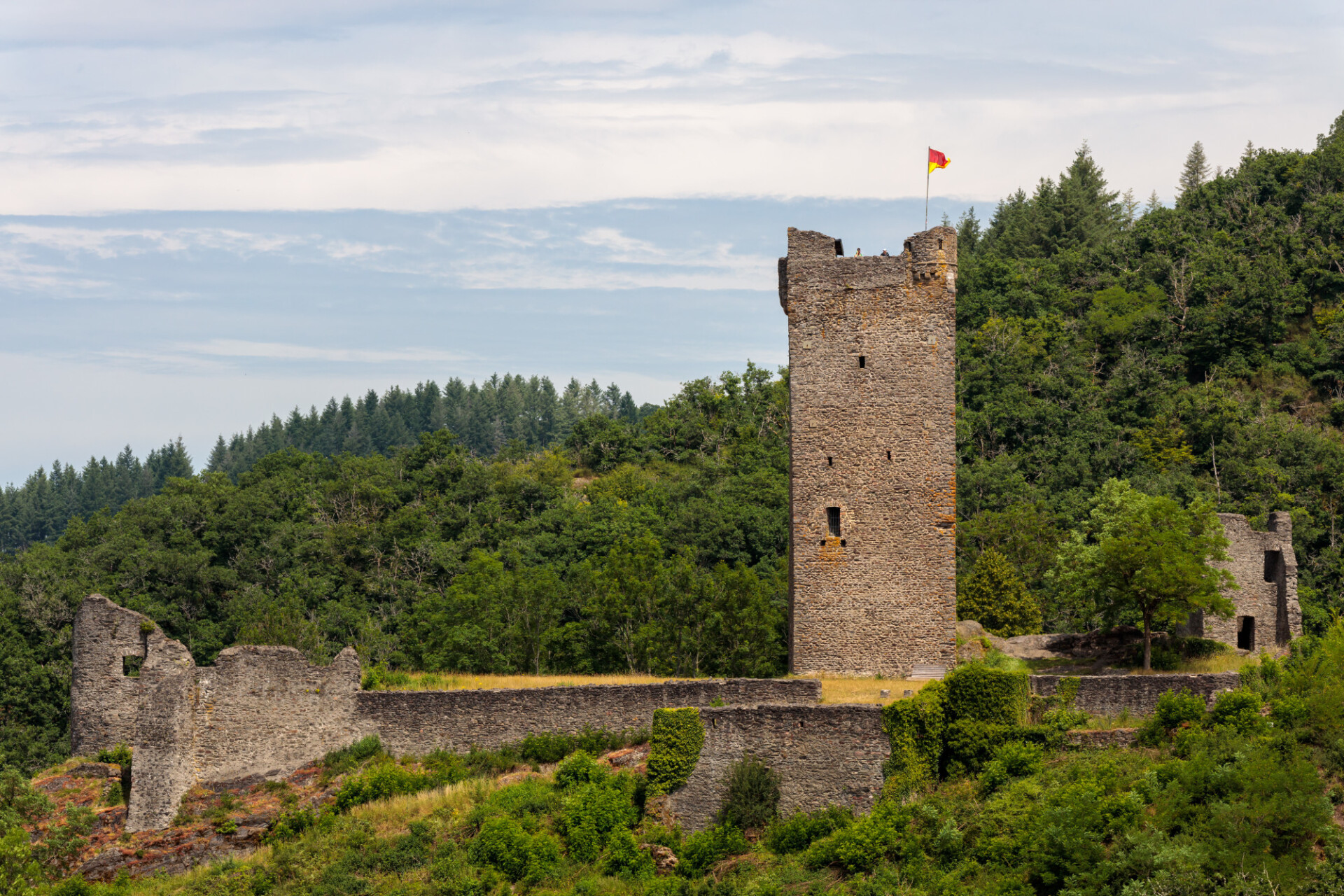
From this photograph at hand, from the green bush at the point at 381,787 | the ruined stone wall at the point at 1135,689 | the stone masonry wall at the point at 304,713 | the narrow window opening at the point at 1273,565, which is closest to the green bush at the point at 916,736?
the stone masonry wall at the point at 304,713

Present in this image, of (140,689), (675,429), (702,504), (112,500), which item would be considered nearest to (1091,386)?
(702,504)

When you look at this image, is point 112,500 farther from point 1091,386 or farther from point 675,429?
point 1091,386

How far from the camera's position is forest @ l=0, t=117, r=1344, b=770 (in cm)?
4631

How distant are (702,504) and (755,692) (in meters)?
37.8

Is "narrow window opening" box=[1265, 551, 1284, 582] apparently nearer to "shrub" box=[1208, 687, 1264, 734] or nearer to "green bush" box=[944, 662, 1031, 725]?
"shrub" box=[1208, 687, 1264, 734]

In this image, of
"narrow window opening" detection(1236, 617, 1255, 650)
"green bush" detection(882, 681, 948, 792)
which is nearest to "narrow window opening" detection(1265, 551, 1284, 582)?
"narrow window opening" detection(1236, 617, 1255, 650)

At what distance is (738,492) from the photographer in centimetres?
6575

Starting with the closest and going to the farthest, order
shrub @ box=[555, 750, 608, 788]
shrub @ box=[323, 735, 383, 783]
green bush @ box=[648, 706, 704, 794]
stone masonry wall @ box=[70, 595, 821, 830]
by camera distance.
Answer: green bush @ box=[648, 706, 704, 794], shrub @ box=[555, 750, 608, 788], stone masonry wall @ box=[70, 595, 821, 830], shrub @ box=[323, 735, 383, 783]

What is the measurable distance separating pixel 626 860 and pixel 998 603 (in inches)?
788

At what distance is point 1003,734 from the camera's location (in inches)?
927

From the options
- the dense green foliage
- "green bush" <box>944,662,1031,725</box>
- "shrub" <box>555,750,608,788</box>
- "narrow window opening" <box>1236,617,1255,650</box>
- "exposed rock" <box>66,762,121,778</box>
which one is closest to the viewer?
"green bush" <box>944,662,1031,725</box>

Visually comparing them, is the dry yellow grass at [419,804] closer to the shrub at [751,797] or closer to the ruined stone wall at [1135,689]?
the shrub at [751,797]

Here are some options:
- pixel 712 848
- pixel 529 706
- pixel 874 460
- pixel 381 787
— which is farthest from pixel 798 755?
pixel 381 787

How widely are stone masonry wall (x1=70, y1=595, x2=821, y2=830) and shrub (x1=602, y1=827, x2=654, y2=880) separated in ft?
8.18
